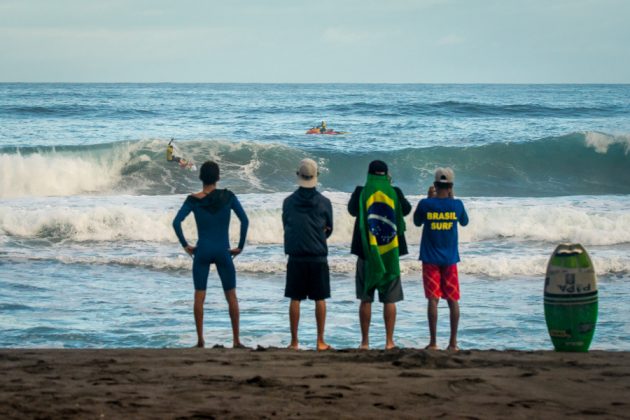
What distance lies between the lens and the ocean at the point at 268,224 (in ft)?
31.9

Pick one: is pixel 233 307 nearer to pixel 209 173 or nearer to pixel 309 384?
pixel 209 173

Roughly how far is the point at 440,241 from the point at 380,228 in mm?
581

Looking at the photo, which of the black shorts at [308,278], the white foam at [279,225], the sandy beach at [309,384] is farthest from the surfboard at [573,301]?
the white foam at [279,225]

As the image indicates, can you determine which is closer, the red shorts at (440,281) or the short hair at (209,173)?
the short hair at (209,173)

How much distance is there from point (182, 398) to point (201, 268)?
233 cm

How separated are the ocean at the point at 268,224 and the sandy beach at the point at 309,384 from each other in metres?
1.69

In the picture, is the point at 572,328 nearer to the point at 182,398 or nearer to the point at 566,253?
the point at 566,253

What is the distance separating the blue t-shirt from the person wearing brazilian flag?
23 centimetres

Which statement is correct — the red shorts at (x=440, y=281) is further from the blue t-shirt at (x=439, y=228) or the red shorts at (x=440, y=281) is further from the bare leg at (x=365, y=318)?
the bare leg at (x=365, y=318)

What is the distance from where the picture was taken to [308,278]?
7.66 meters

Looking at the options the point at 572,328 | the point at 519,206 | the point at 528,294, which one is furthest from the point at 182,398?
the point at 519,206

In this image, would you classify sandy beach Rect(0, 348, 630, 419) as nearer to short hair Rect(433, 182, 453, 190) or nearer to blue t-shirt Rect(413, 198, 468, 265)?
blue t-shirt Rect(413, 198, 468, 265)

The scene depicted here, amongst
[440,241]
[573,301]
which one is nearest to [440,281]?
[440,241]

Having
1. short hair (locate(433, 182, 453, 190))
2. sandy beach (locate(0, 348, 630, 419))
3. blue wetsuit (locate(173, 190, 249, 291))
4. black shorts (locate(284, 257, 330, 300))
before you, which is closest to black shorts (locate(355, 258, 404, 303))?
black shorts (locate(284, 257, 330, 300))
